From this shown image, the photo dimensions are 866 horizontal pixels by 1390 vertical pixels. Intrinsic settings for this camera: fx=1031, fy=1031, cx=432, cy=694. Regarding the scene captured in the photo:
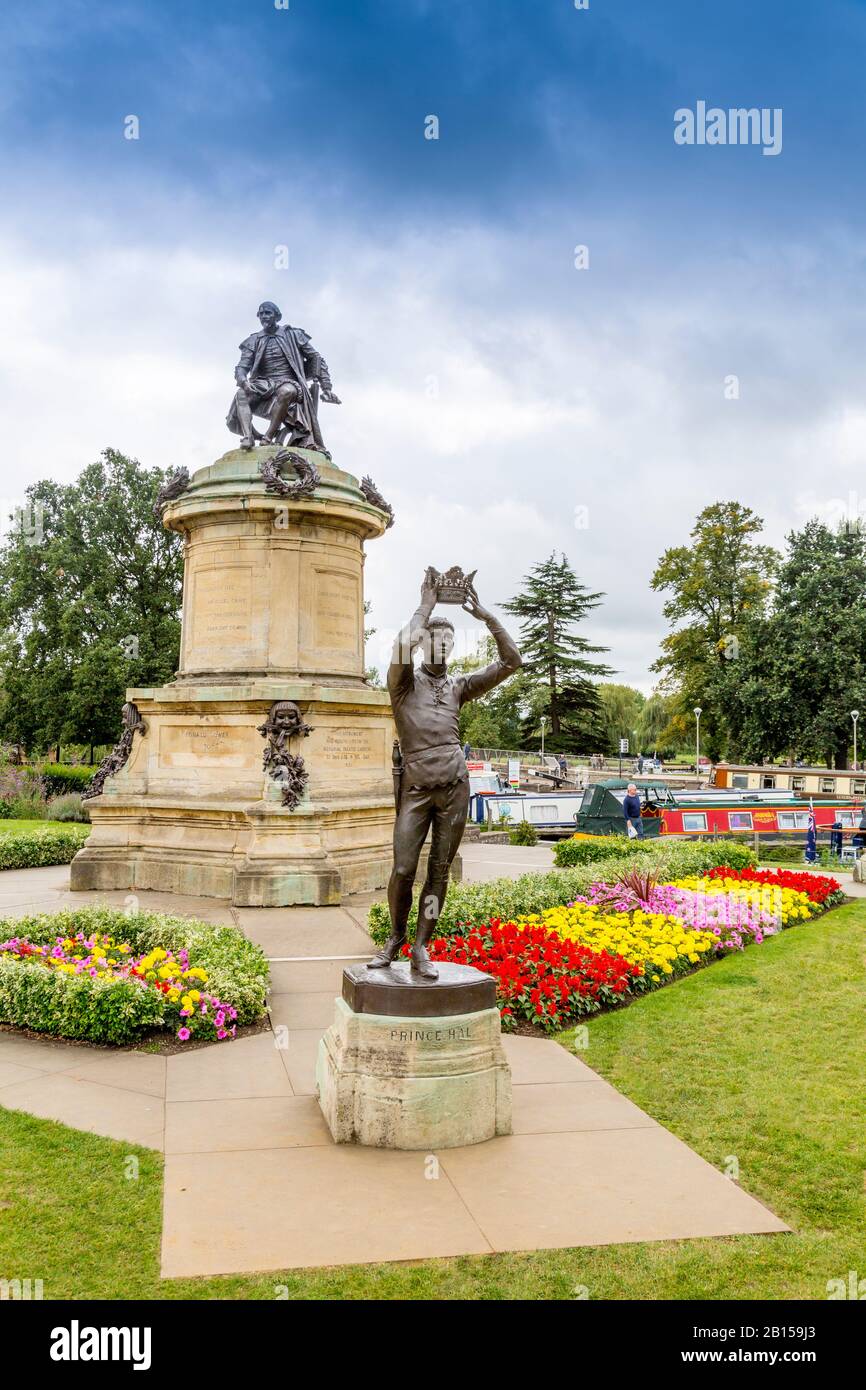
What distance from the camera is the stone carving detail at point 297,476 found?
15.2 metres

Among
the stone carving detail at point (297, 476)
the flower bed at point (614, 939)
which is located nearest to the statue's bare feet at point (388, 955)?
the flower bed at point (614, 939)

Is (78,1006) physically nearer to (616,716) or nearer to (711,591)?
(711,591)

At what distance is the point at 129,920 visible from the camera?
32.7 ft

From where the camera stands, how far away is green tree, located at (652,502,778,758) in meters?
54.7

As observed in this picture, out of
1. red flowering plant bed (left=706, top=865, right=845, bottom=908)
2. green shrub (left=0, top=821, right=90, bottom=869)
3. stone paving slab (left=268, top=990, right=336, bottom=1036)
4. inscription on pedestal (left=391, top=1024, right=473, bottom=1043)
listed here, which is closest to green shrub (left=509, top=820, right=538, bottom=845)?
red flowering plant bed (left=706, top=865, right=845, bottom=908)

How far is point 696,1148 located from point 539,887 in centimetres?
651

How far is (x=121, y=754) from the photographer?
51.7 ft

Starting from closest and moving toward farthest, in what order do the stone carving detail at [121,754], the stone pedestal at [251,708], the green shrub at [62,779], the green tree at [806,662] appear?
the stone pedestal at [251,708] → the stone carving detail at [121,754] → the green shrub at [62,779] → the green tree at [806,662]

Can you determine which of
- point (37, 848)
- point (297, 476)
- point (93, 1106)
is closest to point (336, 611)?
point (297, 476)

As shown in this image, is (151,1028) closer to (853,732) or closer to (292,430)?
(292,430)

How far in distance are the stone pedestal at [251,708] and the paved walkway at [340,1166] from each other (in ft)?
21.3

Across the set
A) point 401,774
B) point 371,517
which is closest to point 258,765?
point 371,517

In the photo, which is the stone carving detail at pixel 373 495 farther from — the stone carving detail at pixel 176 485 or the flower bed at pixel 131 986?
the flower bed at pixel 131 986
